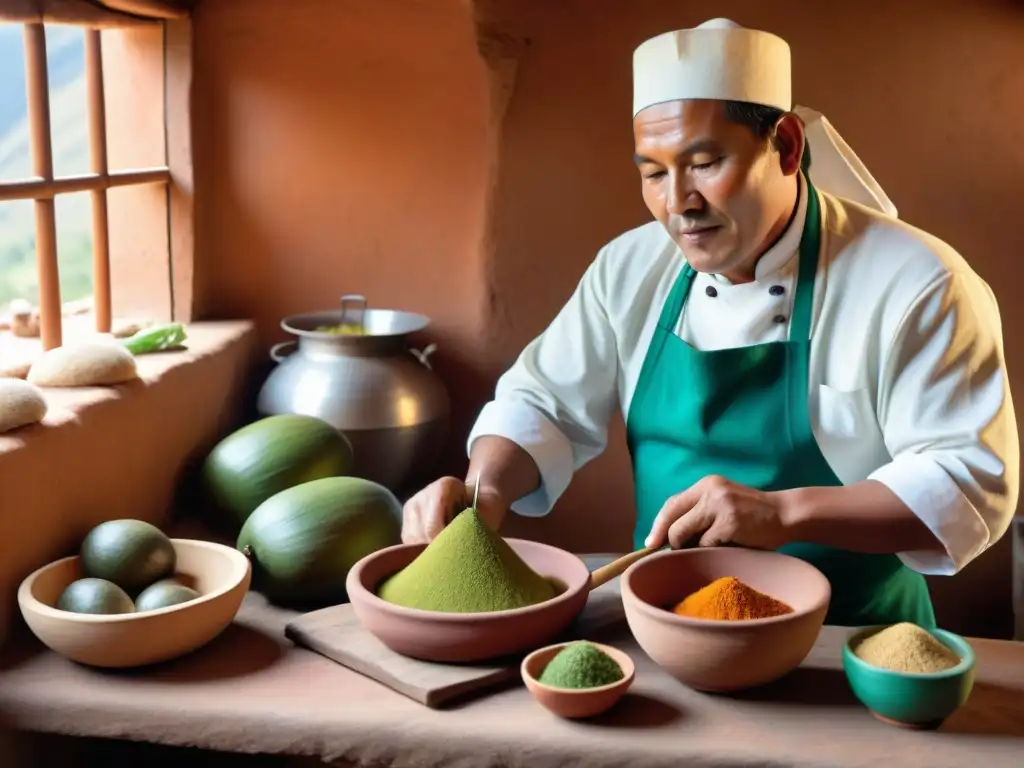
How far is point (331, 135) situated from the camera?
2.46 metres

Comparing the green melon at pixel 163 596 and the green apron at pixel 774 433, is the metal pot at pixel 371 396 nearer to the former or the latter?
the green apron at pixel 774 433

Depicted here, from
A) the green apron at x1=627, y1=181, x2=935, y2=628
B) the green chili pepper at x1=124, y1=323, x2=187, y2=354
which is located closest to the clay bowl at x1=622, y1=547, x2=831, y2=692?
the green apron at x1=627, y1=181, x2=935, y2=628

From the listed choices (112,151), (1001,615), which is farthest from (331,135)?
(1001,615)

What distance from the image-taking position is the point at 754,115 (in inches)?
63.6

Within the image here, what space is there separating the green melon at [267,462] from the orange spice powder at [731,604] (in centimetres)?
84

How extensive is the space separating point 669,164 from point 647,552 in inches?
22.3

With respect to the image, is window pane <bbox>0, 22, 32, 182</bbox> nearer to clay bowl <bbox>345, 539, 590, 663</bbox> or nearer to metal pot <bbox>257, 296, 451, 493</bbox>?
metal pot <bbox>257, 296, 451, 493</bbox>

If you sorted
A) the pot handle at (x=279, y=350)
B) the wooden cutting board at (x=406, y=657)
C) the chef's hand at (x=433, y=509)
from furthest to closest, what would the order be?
the pot handle at (x=279, y=350)
the chef's hand at (x=433, y=509)
the wooden cutting board at (x=406, y=657)

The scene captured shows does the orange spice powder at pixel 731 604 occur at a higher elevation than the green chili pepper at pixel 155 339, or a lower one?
lower

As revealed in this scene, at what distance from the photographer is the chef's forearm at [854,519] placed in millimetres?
1457

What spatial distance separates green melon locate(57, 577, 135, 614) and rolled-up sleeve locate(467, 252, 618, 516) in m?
0.65

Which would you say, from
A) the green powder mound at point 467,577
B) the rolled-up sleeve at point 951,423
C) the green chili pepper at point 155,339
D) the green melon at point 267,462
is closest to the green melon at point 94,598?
the green powder mound at point 467,577

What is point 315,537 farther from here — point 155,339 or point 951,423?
point 951,423

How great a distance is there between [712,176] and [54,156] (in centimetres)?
116
